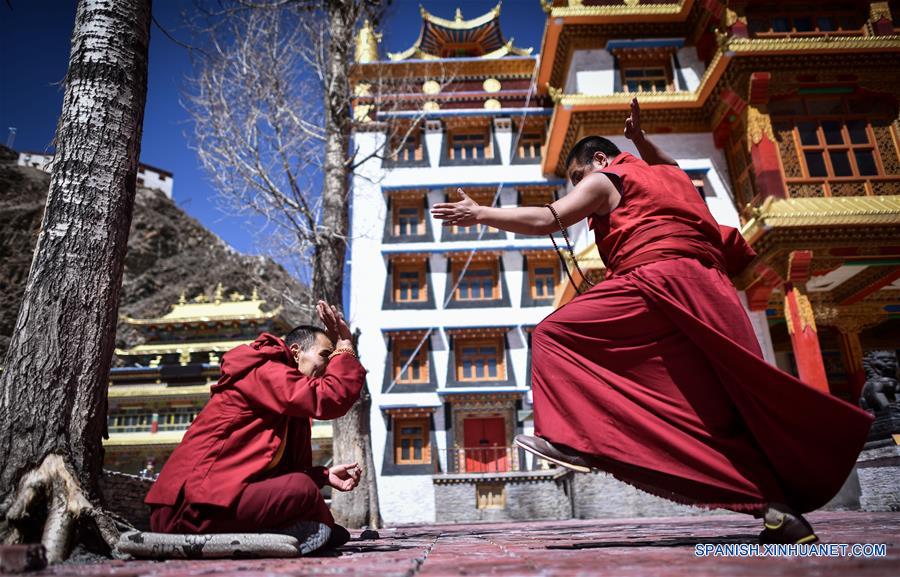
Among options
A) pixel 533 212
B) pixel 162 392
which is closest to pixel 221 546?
pixel 533 212

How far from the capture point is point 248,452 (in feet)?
6.88

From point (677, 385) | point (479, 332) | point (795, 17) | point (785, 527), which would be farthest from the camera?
point (479, 332)

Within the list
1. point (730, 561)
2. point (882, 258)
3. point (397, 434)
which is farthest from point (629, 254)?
point (397, 434)

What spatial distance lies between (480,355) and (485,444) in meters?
2.89

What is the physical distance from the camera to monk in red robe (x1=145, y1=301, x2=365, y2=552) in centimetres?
201

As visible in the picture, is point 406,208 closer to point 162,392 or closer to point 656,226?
point 162,392

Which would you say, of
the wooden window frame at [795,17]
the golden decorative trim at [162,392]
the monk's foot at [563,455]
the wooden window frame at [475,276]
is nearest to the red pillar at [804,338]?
the wooden window frame at [795,17]

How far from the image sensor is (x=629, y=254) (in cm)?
Answer: 243

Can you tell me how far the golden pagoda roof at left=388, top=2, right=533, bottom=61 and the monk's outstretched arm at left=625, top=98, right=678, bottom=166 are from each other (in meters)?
22.4

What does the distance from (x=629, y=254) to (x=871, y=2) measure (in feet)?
41.6

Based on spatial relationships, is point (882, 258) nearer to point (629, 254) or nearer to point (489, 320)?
point (629, 254)

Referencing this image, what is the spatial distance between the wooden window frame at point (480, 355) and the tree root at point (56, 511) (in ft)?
53.8

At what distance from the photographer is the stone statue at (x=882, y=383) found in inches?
243

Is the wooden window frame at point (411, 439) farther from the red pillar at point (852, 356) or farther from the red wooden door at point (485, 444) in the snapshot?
the red pillar at point (852, 356)
